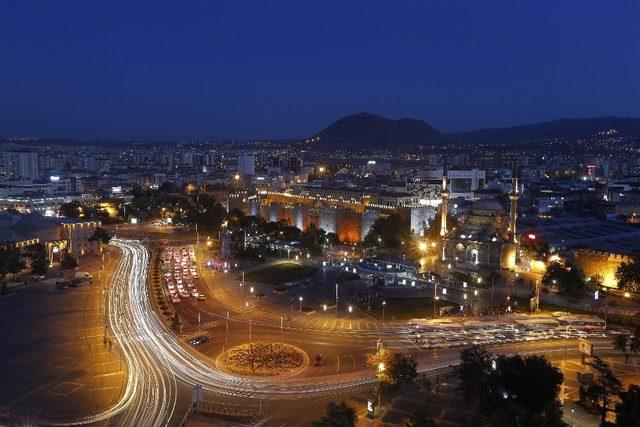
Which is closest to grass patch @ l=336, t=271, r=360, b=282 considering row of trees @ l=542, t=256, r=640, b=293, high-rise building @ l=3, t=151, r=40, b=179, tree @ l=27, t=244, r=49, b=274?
row of trees @ l=542, t=256, r=640, b=293

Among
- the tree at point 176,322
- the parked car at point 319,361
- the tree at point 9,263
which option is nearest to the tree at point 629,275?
the parked car at point 319,361

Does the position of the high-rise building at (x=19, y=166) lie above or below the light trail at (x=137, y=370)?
above

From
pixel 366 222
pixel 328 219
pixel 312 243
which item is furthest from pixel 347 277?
pixel 328 219

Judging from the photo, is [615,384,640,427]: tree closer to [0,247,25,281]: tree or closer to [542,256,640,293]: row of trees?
[542,256,640,293]: row of trees

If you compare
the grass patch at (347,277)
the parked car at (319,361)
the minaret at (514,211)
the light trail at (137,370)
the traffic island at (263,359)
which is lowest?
the light trail at (137,370)

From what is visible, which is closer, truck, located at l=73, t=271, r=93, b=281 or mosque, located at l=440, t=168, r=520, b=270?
truck, located at l=73, t=271, r=93, b=281

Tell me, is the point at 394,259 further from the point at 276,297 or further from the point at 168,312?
the point at 168,312

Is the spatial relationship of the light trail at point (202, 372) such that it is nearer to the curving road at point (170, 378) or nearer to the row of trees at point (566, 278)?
the curving road at point (170, 378)
